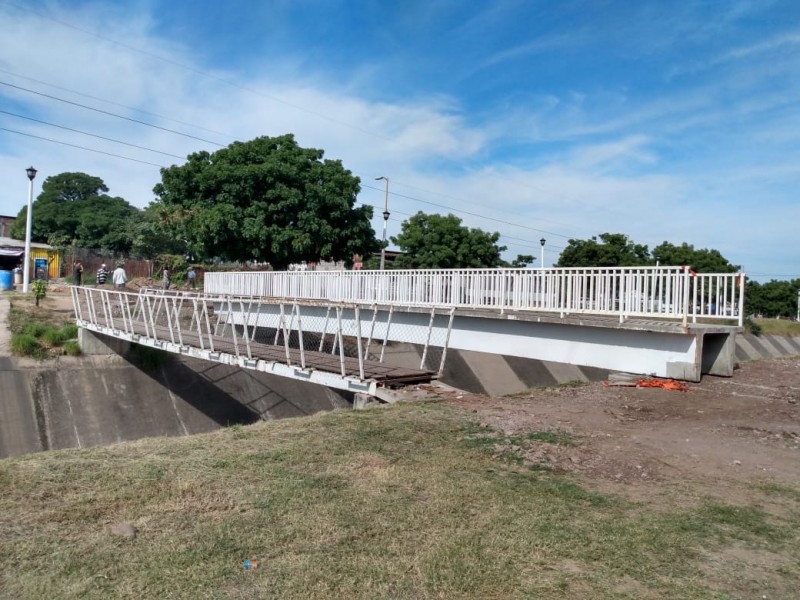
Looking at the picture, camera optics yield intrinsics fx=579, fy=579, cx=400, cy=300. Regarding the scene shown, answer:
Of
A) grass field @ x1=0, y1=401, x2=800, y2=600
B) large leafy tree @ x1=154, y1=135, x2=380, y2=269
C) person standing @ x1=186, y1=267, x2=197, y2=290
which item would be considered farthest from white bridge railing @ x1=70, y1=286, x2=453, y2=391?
person standing @ x1=186, y1=267, x2=197, y2=290

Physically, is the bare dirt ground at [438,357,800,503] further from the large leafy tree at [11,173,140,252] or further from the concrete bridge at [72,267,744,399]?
the large leafy tree at [11,173,140,252]

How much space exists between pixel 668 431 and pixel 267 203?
19220 mm

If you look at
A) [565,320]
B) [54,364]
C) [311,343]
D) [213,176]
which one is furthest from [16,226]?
[565,320]

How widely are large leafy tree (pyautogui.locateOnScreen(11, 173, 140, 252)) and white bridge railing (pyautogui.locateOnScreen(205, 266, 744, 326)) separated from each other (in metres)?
33.6

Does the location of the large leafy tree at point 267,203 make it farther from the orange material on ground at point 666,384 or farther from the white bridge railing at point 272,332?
the orange material on ground at point 666,384

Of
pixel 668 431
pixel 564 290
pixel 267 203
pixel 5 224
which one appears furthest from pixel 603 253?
pixel 5 224

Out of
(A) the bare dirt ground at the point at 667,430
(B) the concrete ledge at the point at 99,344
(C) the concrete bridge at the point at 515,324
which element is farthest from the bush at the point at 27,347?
(A) the bare dirt ground at the point at 667,430

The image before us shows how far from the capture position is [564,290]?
35.6 feet

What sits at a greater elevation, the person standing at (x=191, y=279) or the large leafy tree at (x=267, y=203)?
the large leafy tree at (x=267, y=203)

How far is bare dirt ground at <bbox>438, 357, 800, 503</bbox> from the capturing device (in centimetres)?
495

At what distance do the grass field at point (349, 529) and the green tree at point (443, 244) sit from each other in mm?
25734

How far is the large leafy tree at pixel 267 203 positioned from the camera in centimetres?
2278

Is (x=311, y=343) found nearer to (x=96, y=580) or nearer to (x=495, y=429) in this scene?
(x=495, y=429)

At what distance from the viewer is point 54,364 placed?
51.5 feet
